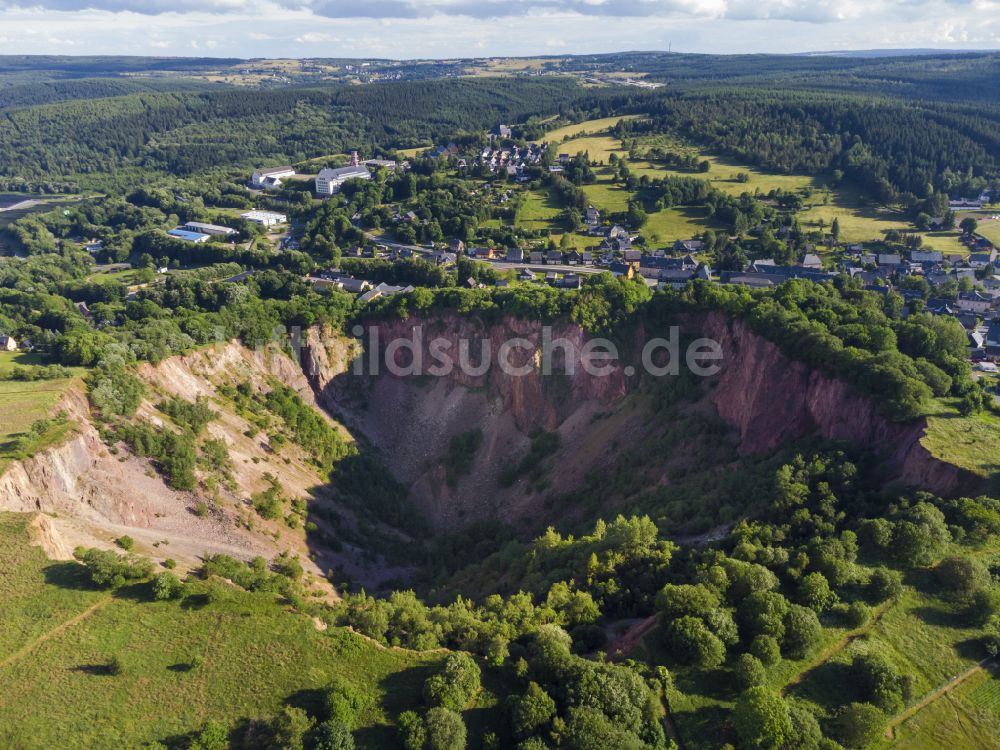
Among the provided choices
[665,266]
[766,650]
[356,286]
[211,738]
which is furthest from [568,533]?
[665,266]

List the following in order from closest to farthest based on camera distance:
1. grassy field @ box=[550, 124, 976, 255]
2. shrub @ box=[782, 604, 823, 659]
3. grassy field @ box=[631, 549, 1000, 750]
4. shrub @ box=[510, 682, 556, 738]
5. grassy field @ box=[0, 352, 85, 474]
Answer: shrub @ box=[510, 682, 556, 738]
grassy field @ box=[631, 549, 1000, 750]
shrub @ box=[782, 604, 823, 659]
grassy field @ box=[0, 352, 85, 474]
grassy field @ box=[550, 124, 976, 255]

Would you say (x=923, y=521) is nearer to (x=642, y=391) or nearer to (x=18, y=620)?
(x=642, y=391)

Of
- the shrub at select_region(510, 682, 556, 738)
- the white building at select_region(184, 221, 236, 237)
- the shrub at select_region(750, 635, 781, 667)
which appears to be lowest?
the shrub at select_region(510, 682, 556, 738)

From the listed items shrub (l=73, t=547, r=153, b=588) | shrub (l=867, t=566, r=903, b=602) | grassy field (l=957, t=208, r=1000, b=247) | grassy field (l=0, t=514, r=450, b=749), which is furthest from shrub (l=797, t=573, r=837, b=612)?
grassy field (l=957, t=208, r=1000, b=247)

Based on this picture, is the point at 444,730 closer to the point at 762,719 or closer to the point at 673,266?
the point at 762,719

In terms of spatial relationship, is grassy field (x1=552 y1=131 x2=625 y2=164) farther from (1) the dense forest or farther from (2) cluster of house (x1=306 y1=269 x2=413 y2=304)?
(2) cluster of house (x1=306 y1=269 x2=413 y2=304)

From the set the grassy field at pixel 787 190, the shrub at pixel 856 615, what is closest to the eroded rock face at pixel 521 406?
the shrub at pixel 856 615

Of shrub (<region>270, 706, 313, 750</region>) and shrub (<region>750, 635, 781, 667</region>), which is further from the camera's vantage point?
shrub (<region>750, 635, 781, 667</region>)
